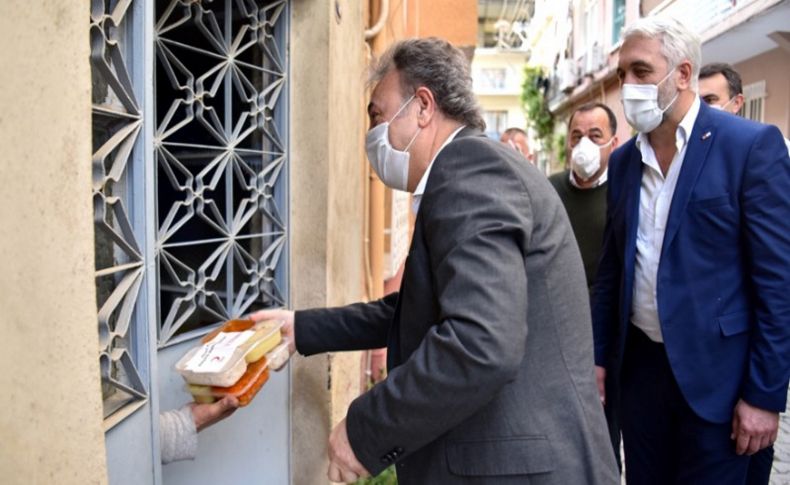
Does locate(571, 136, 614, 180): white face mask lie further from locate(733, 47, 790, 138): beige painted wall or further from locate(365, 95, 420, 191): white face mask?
locate(733, 47, 790, 138): beige painted wall

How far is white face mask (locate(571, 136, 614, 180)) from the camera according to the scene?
3613 mm

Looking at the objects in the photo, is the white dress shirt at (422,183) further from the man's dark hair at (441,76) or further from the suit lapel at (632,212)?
the suit lapel at (632,212)

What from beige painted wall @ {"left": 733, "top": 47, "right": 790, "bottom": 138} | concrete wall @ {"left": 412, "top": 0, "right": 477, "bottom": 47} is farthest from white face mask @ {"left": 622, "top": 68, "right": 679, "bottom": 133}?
beige painted wall @ {"left": 733, "top": 47, "right": 790, "bottom": 138}

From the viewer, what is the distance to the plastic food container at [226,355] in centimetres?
180

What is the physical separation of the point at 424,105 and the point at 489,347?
722 mm

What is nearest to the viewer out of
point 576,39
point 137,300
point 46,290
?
point 46,290

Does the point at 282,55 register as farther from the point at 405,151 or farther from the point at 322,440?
the point at 322,440

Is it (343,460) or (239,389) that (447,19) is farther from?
(343,460)

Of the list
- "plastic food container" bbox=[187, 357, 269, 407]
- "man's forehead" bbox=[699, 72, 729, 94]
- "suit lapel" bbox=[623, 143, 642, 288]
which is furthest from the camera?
"man's forehead" bbox=[699, 72, 729, 94]

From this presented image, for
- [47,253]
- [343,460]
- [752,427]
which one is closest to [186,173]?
[47,253]

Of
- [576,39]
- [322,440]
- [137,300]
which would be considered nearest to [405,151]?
[137,300]

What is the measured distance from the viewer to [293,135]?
9.52 feet

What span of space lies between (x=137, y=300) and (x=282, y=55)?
148 centimetres

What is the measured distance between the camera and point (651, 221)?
2.41 m
